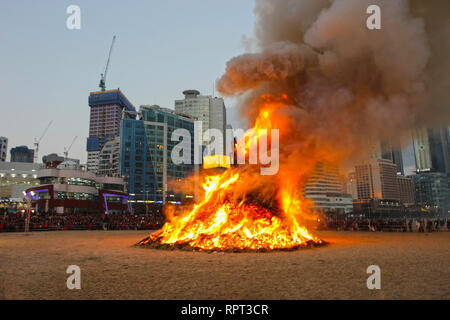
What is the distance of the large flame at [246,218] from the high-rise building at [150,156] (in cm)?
14302

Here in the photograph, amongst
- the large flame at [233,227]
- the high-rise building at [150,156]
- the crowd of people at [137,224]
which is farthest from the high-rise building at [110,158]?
the large flame at [233,227]

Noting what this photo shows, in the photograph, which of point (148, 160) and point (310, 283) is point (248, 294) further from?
point (148, 160)

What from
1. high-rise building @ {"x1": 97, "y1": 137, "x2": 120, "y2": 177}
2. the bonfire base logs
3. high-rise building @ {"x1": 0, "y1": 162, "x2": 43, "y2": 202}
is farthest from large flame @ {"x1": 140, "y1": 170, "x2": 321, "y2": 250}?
high-rise building @ {"x1": 97, "y1": 137, "x2": 120, "y2": 177}

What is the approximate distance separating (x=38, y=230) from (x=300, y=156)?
45501 millimetres

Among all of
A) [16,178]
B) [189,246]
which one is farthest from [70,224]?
[16,178]

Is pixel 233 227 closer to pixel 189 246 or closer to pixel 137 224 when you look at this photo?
pixel 189 246

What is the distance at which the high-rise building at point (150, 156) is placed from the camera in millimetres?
164500

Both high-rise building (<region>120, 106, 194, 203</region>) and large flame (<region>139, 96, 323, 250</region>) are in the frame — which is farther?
high-rise building (<region>120, 106, 194, 203</region>)

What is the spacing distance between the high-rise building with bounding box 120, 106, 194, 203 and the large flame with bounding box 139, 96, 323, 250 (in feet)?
469

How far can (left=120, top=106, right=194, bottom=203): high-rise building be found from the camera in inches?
6476

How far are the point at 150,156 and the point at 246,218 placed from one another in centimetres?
15170

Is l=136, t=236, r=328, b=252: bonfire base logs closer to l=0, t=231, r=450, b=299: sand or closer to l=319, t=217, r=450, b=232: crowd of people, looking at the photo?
l=0, t=231, r=450, b=299: sand

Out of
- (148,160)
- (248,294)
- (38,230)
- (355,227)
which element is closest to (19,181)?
(148,160)

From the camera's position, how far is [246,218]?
24.6 metres
